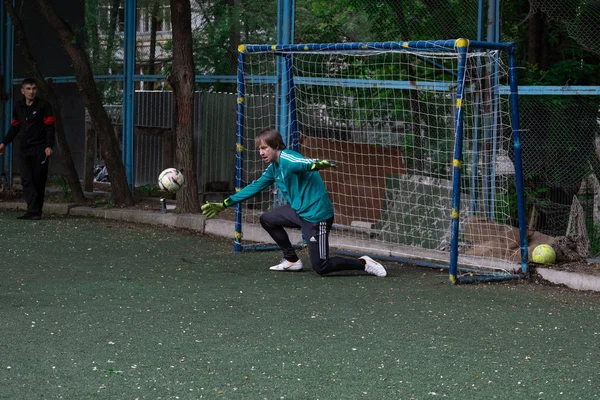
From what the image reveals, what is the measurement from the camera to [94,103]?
14023mm

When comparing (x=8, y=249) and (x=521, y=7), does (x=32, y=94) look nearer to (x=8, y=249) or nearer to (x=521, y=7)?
(x=8, y=249)

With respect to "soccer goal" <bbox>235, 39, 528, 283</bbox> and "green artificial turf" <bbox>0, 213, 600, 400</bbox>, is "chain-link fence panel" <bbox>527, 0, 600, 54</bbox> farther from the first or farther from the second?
"green artificial turf" <bbox>0, 213, 600, 400</bbox>

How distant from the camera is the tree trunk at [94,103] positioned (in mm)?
13930

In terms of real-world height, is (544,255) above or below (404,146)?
below

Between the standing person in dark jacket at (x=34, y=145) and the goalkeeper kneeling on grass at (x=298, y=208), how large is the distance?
4671 millimetres

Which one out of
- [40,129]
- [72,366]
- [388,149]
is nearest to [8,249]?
[40,129]

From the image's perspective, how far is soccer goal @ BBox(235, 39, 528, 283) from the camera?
9867mm

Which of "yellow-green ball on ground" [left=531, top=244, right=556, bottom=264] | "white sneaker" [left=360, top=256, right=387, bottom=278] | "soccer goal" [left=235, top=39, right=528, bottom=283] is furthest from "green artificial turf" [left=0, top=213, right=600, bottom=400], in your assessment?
"soccer goal" [left=235, top=39, right=528, bottom=283]

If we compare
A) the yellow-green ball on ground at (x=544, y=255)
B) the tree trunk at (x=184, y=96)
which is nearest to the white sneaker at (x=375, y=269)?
the yellow-green ball on ground at (x=544, y=255)

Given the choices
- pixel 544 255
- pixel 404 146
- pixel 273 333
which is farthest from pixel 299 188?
pixel 273 333

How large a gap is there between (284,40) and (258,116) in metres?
1.15

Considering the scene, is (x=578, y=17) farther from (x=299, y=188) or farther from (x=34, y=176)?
(x=34, y=176)

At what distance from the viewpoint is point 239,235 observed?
10641mm

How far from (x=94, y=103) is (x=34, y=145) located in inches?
46.6
